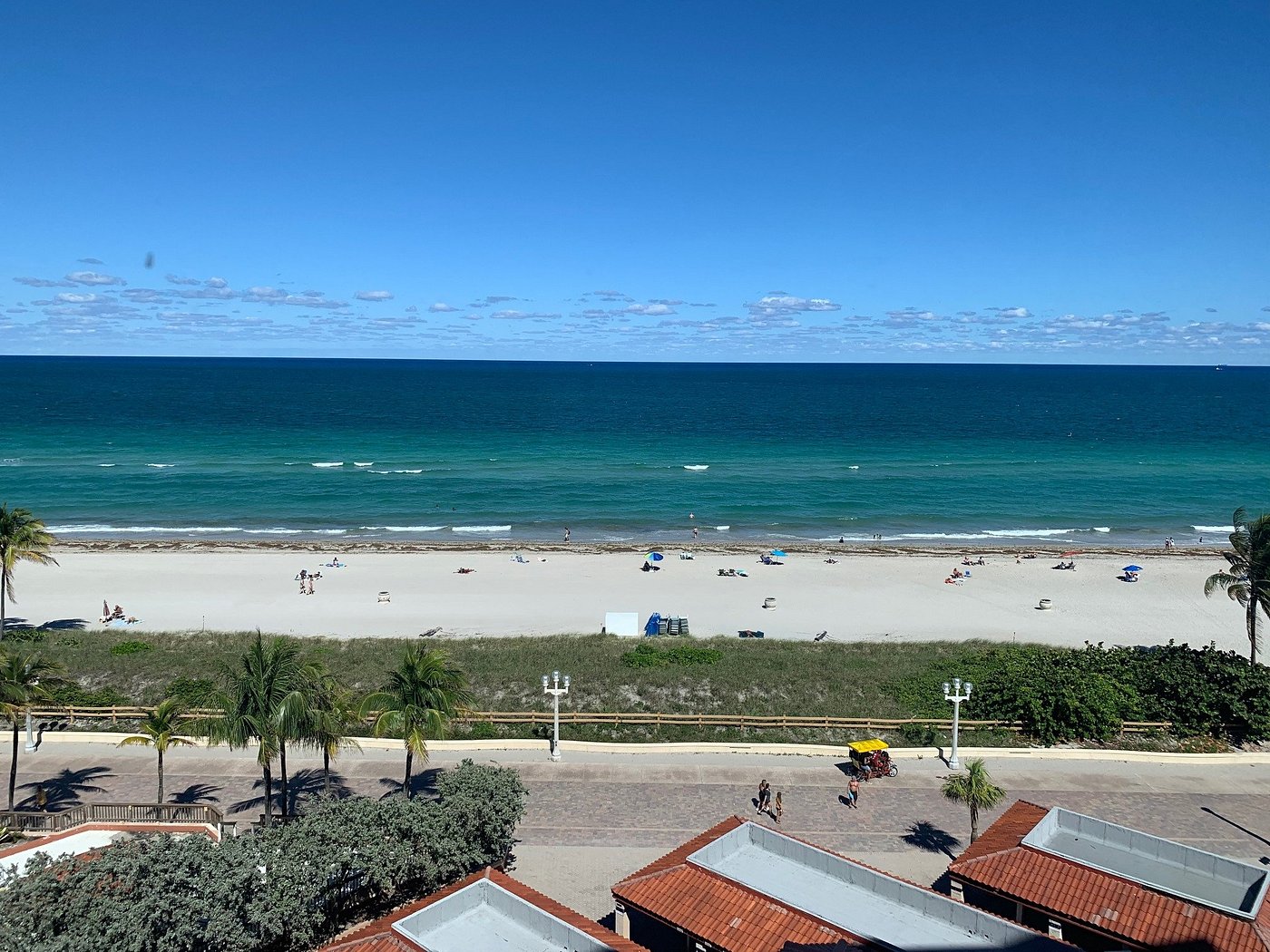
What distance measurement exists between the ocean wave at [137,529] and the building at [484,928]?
51.8m

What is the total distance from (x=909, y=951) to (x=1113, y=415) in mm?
150601

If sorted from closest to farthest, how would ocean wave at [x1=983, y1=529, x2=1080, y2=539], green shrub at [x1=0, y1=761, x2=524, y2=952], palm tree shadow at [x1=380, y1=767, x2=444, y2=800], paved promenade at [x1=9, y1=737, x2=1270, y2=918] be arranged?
green shrub at [x1=0, y1=761, x2=524, y2=952], paved promenade at [x1=9, y1=737, x2=1270, y2=918], palm tree shadow at [x1=380, y1=767, x2=444, y2=800], ocean wave at [x1=983, y1=529, x2=1080, y2=539]

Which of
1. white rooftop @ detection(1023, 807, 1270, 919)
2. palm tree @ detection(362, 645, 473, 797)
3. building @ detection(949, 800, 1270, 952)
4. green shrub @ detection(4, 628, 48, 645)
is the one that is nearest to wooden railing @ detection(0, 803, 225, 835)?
palm tree @ detection(362, 645, 473, 797)

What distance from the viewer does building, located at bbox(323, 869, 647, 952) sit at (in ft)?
35.6

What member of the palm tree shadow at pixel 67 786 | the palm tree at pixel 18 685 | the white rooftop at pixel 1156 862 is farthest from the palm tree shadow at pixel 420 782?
the white rooftop at pixel 1156 862

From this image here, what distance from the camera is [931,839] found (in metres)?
18.1

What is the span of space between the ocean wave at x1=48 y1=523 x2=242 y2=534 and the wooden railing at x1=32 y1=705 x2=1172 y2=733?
119ft

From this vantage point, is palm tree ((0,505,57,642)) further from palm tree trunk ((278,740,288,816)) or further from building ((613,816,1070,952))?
building ((613,816,1070,952))

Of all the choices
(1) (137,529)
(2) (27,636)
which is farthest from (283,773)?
(1) (137,529)

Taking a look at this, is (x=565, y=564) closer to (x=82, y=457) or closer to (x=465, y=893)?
(x=465, y=893)

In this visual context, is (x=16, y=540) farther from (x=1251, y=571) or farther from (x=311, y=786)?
(x=1251, y=571)

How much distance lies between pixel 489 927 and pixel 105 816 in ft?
28.8

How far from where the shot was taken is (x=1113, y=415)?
461 ft

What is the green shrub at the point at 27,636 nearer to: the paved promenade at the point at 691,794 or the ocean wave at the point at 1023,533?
the paved promenade at the point at 691,794
